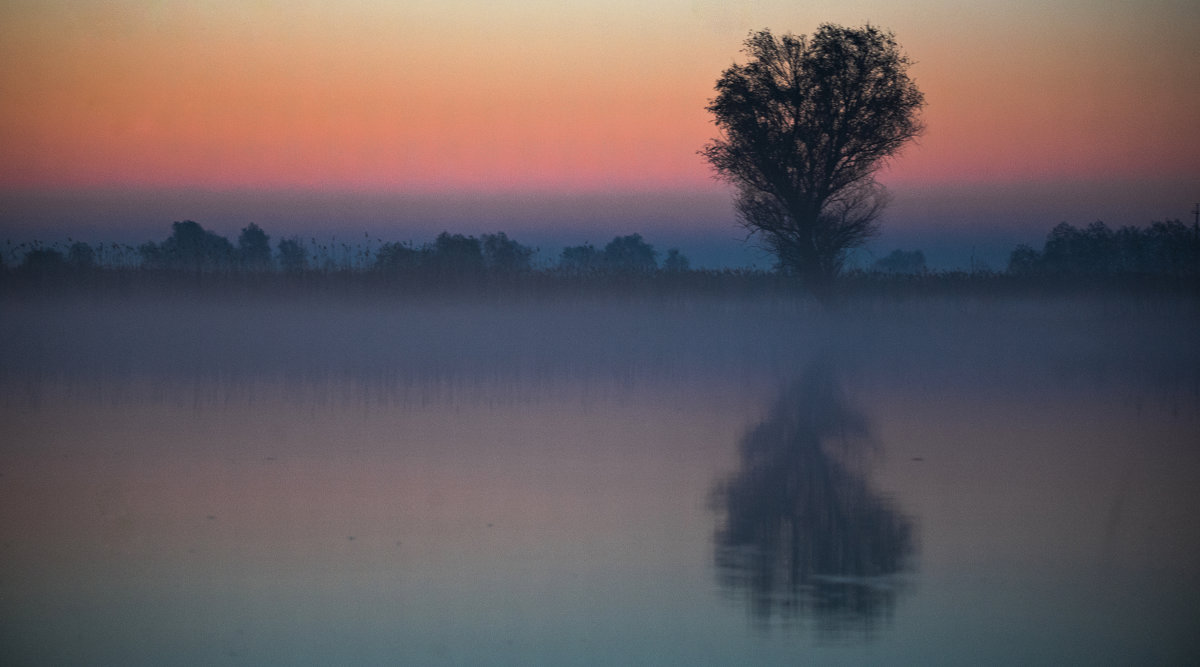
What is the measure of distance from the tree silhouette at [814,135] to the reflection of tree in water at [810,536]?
72.0 ft

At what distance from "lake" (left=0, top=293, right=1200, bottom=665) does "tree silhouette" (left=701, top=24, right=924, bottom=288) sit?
15.9 metres

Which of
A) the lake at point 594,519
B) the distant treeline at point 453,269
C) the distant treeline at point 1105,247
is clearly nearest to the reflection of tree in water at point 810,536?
the lake at point 594,519

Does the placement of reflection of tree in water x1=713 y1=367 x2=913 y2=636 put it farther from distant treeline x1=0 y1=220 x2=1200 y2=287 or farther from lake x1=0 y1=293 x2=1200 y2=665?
distant treeline x1=0 y1=220 x2=1200 y2=287

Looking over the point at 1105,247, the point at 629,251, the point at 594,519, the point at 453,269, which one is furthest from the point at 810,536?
the point at 629,251

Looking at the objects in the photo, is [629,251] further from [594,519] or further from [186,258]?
[594,519]

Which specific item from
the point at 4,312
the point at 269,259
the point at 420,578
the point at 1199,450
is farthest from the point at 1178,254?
the point at 420,578

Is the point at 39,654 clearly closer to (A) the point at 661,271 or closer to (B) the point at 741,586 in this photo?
(B) the point at 741,586

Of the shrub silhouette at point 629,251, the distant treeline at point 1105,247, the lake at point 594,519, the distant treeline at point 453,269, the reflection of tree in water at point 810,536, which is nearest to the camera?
the lake at point 594,519

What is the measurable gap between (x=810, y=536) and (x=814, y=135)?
25.7 m

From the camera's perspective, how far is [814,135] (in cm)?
2994

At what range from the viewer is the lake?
410 cm

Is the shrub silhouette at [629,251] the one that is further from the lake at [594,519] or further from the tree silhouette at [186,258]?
the lake at [594,519]

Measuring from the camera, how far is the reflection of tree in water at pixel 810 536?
444 centimetres

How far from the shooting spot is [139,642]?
405 centimetres
